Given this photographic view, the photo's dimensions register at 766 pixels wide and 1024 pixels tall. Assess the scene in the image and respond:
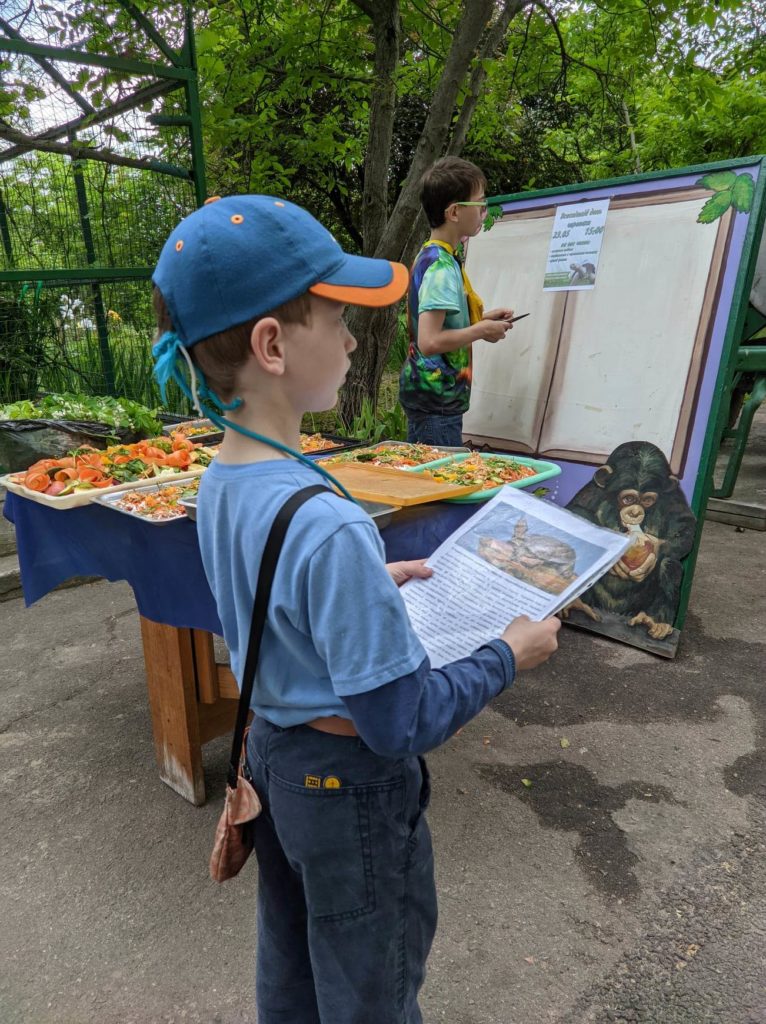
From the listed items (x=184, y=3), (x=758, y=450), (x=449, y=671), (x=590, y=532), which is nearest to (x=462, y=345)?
(x=590, y=532)

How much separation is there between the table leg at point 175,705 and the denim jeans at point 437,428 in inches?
Answer: 57.2

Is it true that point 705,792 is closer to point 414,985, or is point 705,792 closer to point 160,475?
point 414,985

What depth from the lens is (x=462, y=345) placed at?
2939mm

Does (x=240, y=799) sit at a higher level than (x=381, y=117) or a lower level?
lower

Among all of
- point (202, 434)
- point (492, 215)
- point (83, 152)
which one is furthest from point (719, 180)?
point (83, 152)

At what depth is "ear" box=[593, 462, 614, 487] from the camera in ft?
11.4

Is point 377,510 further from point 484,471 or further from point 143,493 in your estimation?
point 143,493

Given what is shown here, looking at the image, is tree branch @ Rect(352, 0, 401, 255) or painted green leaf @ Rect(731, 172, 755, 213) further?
tree branch @ Rect(352, 0, 401, 255)

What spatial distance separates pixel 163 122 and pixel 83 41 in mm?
695

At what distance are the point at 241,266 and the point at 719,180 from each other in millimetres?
2907

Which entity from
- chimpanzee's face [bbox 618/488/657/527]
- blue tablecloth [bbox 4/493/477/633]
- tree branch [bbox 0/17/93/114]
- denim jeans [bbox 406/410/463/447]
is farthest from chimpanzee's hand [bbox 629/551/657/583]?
tree branch [bbox 0/17/93/114]

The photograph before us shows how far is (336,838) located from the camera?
1058 millimetres

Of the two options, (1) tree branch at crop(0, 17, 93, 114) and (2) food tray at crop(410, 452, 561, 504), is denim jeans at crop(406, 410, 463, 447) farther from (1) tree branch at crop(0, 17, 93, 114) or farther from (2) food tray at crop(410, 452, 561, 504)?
(1) tree branch at crop(0, 17, 93, 114)

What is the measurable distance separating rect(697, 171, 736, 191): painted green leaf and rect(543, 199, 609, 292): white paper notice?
46cm
